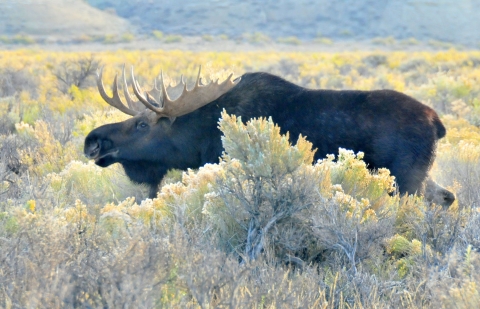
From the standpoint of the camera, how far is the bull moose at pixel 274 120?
21.3 ft

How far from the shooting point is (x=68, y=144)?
9758mm

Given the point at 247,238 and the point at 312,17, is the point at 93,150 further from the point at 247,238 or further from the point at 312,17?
the point at 312,17

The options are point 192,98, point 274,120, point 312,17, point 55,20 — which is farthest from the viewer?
point 312,17

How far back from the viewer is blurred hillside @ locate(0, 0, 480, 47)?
71.7m

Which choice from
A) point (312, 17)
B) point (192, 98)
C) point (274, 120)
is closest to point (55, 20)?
point (312, 17)

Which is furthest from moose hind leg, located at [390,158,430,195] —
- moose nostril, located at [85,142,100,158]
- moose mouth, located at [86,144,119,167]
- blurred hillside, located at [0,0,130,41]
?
blurred hillside, located at [0,0,130,41]

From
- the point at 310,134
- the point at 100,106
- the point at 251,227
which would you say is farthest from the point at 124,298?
the point at 100,106

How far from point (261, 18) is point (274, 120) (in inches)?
2908

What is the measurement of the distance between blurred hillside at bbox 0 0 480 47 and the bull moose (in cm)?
6256

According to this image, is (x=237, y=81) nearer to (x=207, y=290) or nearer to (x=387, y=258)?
(x=387, y=258)

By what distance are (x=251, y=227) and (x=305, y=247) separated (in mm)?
421

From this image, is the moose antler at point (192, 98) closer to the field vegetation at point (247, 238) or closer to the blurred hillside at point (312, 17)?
the field vegetation at point (247, 238)

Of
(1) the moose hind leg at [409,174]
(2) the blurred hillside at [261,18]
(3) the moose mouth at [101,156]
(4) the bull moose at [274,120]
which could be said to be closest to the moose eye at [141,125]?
(4) the bull moose at [274,120]

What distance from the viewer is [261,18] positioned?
7931 cm
